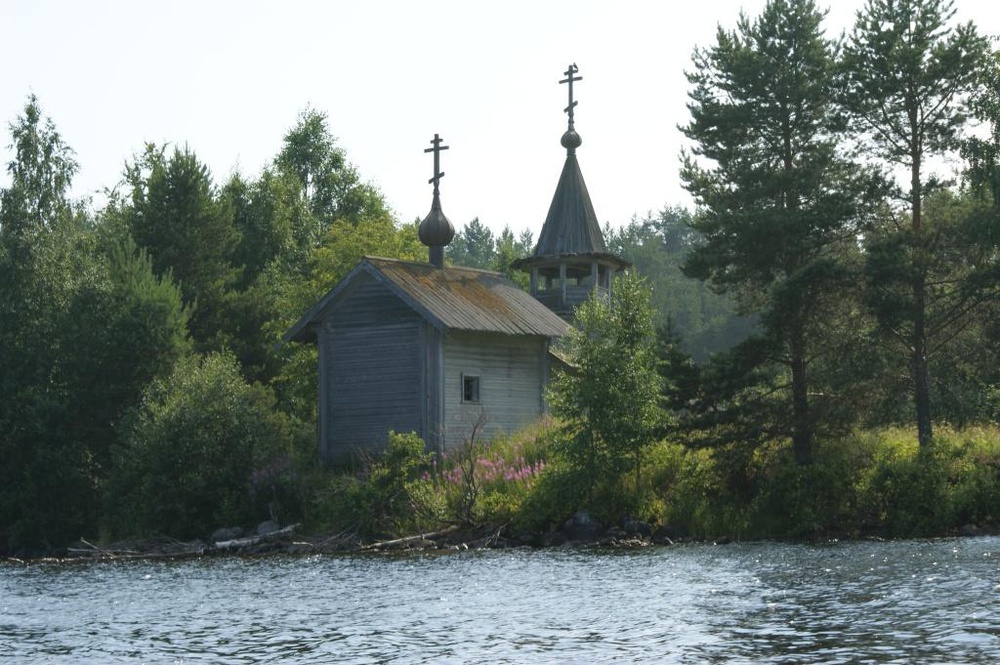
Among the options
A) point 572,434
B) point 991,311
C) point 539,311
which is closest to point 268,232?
point 539,311

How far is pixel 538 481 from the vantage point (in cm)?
3522

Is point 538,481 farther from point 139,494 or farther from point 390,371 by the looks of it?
point 139,494

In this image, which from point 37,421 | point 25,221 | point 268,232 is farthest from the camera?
point 268,232

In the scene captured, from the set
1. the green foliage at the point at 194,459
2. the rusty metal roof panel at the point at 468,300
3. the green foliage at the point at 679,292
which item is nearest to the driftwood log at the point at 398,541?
the green foliage at the point at 194,459

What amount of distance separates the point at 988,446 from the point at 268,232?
42695 millimetres

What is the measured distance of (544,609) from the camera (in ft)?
68.2

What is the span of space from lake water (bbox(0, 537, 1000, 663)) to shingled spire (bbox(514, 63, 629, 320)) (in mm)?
25159

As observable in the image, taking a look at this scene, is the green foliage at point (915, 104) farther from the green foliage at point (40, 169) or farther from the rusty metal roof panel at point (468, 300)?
the green foliage at point (40, 169)

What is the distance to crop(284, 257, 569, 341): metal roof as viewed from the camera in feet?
136

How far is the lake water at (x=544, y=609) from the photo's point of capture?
1661 centimetres

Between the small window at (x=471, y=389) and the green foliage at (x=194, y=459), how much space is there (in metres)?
6.14

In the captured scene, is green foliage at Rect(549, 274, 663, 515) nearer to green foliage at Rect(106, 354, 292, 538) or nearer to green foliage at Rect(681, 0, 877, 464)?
green foliage at Rect(681, 0, 877, 464)

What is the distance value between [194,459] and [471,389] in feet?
29.7

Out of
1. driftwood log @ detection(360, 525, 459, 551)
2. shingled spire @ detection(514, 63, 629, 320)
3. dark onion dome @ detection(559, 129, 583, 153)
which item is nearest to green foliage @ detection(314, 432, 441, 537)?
driftwood log @ detection(360, 525, 459, 551)
